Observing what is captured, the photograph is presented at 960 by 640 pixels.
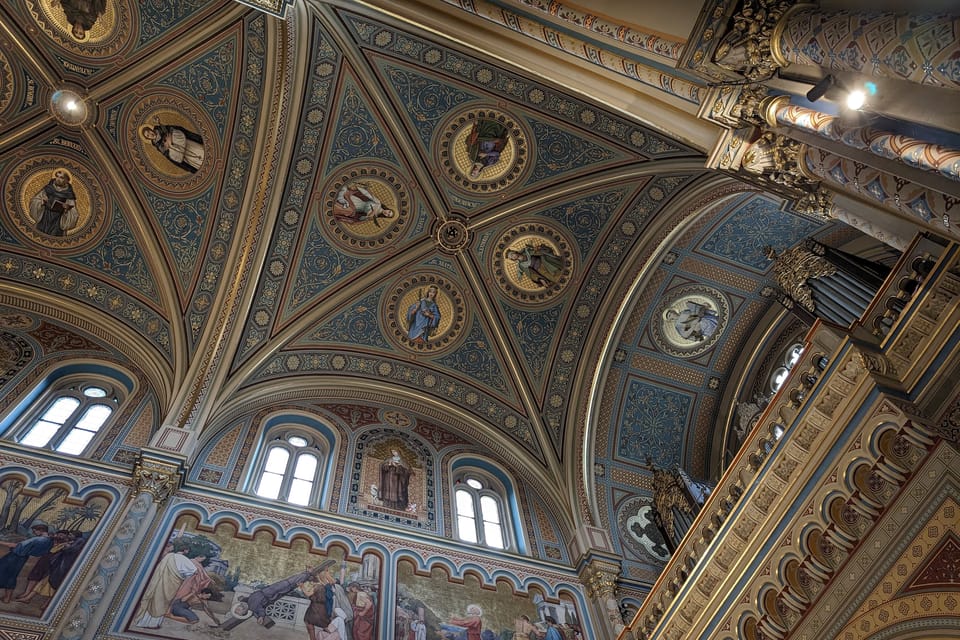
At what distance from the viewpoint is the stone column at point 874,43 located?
11.3 ft

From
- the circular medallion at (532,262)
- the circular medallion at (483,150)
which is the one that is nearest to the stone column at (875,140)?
the circular medallion at (483,150)

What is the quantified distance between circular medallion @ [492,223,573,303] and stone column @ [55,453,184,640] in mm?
7489

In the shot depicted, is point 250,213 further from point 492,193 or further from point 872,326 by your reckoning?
point 872,326

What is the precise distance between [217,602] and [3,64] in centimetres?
1034

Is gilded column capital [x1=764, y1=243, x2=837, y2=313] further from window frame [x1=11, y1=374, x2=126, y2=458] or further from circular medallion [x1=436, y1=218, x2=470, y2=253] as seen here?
window frame [x1=11, y1=374, x2=126, y2=458]

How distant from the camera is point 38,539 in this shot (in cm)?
751

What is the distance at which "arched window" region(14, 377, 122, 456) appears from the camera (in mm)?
9352

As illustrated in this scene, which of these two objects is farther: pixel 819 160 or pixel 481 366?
pixel 481 366

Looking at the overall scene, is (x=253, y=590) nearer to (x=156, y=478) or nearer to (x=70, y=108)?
(x=156, y=478)

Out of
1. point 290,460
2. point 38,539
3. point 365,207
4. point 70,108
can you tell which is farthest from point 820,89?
point 70,108

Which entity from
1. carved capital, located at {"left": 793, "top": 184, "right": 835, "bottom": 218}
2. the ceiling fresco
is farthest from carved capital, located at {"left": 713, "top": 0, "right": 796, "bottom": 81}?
the ceiling fresco

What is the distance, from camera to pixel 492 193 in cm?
1273

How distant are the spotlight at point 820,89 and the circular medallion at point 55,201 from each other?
12542mm

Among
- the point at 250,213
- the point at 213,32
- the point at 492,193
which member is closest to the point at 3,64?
the point at 213,32
